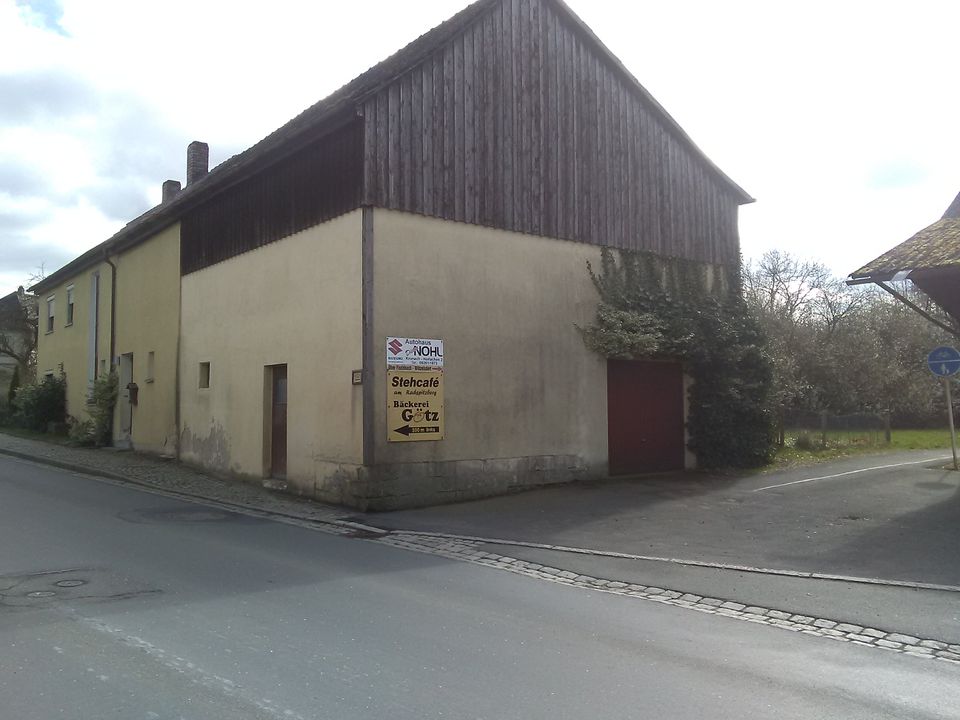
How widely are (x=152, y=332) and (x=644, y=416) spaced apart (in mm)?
13144

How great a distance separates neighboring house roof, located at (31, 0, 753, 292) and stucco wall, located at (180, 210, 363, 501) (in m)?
1.66

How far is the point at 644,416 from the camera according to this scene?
16.3m

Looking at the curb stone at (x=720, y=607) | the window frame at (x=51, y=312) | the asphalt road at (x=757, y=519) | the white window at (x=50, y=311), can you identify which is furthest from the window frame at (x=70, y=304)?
the curb stone at (x=720, y=607)

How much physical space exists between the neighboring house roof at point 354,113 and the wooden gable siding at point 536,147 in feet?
0.45

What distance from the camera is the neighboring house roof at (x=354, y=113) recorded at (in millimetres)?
12508

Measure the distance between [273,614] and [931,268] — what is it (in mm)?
12310

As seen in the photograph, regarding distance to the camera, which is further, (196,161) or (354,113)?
(196,161)

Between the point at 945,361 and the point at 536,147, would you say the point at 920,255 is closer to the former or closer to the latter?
the point at 945,361

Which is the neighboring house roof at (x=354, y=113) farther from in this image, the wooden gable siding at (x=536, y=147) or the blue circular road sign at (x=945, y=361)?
the blue circular road sign at (x=945, y=361)

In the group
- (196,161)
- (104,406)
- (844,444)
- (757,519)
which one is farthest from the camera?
(196,161)

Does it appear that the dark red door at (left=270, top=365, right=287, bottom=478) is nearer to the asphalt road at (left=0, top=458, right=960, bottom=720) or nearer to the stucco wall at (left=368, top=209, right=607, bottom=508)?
the stucco wall at (left=368, top=209, right=607, bottom=508)

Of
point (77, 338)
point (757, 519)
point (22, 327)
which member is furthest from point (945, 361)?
point (22, 327)

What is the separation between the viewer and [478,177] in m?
13.7

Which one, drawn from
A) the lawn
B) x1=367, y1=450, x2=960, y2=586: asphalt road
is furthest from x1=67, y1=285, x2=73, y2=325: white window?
the lawn
